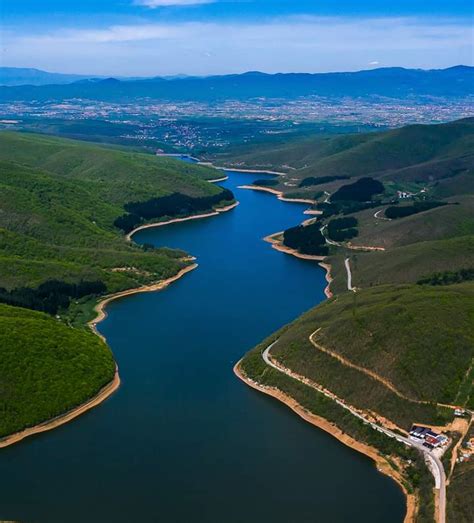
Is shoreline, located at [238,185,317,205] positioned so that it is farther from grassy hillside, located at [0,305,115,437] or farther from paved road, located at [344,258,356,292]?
grassy hillside, located at [0,305,115,437]

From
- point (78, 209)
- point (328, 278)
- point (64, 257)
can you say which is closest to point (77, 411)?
point (64, 257)

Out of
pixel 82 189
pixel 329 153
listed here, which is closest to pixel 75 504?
pixel 82 189

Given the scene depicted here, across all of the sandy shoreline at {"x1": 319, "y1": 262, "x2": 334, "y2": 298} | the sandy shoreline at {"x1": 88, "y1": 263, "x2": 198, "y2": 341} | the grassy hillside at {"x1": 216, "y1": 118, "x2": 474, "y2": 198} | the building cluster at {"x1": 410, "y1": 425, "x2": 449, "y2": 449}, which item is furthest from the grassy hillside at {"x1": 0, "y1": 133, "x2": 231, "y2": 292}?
the building cluster at {"x1": 410, "y1": 425, "x2": 449, "y2": 449}

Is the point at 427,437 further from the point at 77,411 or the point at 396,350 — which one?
the point at 77,411

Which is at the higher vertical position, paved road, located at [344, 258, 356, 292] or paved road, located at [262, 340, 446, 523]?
paved road, located at [344, 258, 356, 292]

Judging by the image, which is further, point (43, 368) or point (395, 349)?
point (43, 368)

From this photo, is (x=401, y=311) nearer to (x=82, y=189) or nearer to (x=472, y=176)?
(x=82, y=189)
